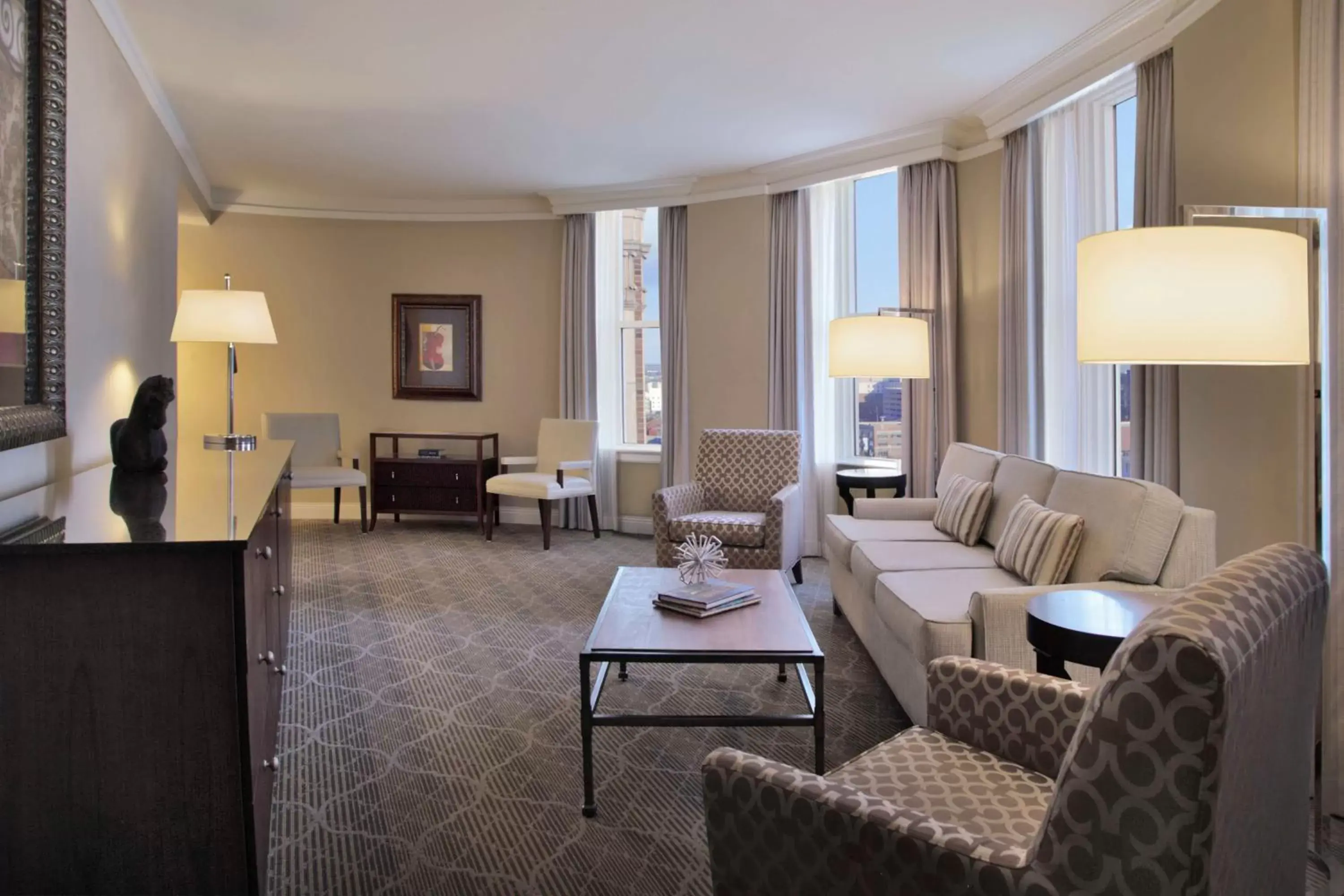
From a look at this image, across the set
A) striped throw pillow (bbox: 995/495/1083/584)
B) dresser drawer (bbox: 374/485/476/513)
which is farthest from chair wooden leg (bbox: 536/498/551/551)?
striped throw pillow (bbox: 995/495/1083/584)

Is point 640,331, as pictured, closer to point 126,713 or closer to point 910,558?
point 910,558

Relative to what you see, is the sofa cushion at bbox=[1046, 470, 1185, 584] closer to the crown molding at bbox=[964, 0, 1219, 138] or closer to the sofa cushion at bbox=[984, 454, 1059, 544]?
the sofa cushion at bbox=[984, 454, 1059, 544]

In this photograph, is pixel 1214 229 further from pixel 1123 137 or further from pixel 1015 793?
pixel 1123 137

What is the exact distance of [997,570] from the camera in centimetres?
327

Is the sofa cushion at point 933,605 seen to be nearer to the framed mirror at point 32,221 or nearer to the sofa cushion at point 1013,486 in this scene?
the sofa cushion at point 1013,486

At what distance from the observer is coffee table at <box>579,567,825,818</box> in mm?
2373

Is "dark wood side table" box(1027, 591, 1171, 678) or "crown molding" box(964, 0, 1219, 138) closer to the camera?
"dark wood side table" box(1027, 591, 1171, 678)

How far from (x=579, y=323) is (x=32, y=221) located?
15.4 feet

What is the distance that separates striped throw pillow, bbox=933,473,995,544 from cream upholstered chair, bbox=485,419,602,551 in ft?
10.0

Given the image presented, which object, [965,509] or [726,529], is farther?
[726,529]

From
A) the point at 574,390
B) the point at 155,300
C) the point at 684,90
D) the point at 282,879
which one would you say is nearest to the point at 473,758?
the point at 282,879

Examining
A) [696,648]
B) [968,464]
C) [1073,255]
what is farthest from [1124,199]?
[696,648]

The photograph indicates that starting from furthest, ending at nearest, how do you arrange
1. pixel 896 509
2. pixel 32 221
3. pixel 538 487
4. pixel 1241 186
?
pixel 538 487
pixel 896 509
pixel 1241 186
pixel 32 221

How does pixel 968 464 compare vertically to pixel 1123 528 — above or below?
above
